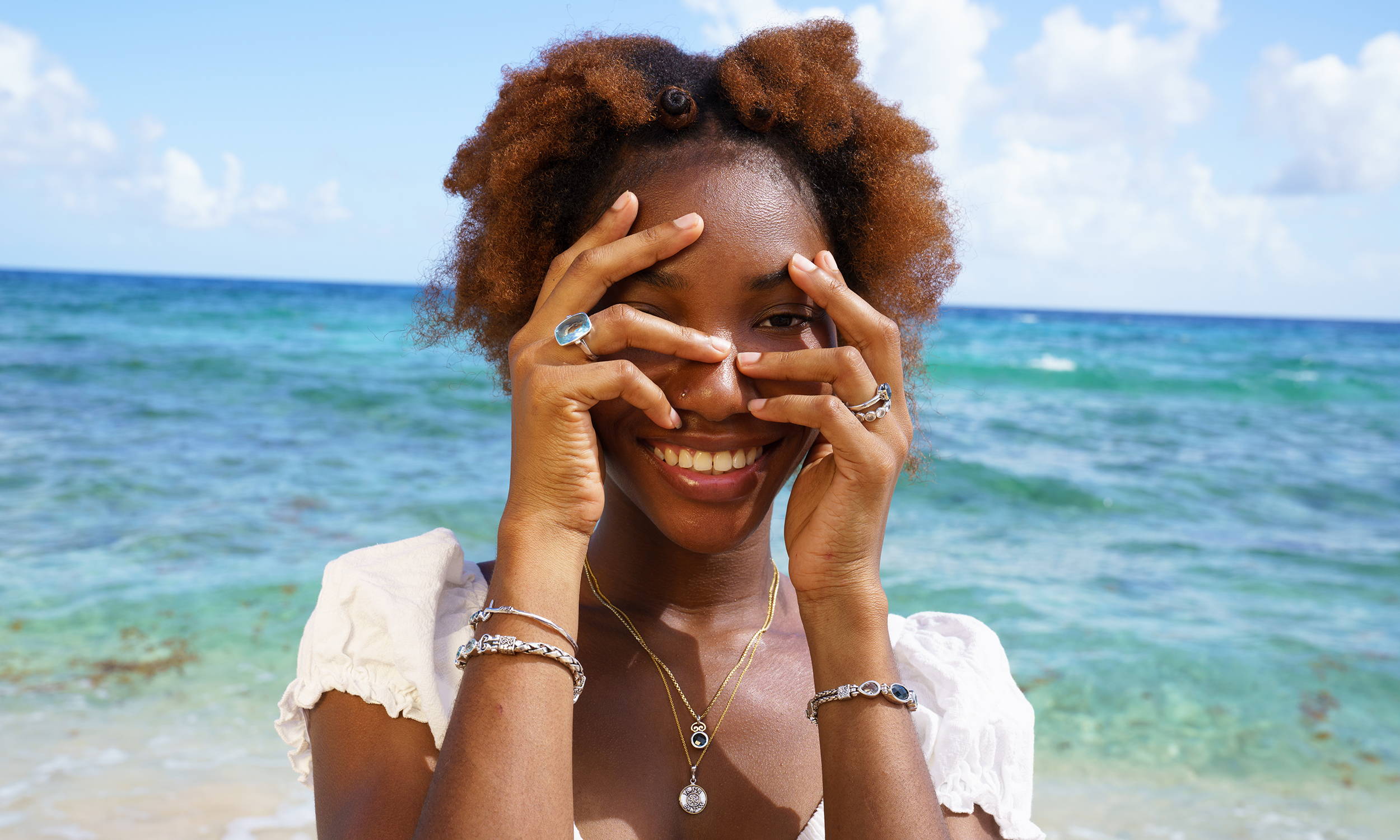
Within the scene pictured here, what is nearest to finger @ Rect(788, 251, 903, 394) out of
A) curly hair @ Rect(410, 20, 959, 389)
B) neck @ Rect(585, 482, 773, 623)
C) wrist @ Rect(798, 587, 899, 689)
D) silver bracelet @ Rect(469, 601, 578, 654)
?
curly hair @ Rect(410, 20, 959, 389)

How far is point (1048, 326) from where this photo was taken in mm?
49969

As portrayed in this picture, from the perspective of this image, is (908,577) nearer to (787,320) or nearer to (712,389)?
(787,320)

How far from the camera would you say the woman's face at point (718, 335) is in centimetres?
196

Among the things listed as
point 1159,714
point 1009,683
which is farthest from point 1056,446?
point 1009,683

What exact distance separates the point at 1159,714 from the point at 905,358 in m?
3.07

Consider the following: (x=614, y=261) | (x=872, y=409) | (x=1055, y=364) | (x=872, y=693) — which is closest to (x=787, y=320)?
(x=872, y=409)

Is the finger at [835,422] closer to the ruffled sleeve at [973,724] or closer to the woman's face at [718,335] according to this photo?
the woman's face at [718,335]

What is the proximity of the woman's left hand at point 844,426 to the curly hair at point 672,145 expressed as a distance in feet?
1.20

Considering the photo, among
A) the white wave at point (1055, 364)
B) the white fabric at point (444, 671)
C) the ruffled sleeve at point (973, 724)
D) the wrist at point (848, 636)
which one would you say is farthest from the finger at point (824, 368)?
the white wave at point (1055, 364)

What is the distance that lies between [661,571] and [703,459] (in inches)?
17.8

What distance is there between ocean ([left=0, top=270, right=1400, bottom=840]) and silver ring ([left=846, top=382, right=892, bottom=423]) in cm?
93

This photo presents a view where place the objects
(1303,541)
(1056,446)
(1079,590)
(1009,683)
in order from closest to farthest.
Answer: (1009,683) < (1079,590) < (1303,541) < (1056,446)

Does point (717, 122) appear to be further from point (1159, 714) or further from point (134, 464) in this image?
point (134, 464)

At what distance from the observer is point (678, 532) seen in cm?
209
